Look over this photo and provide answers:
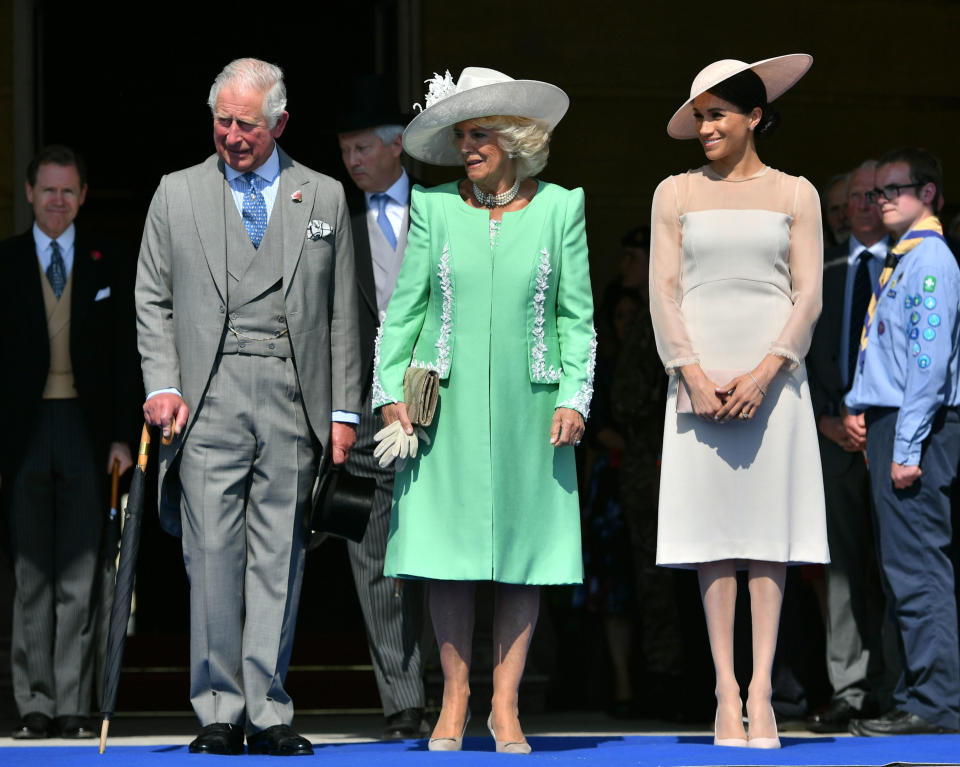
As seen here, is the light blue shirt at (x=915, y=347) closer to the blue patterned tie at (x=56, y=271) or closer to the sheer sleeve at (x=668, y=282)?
the sheer sleeve at (x=668, y=282)

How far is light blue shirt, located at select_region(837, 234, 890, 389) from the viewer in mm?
7004

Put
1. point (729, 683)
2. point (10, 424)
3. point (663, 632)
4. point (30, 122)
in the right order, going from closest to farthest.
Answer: point (729, 683) < point (10, 424) < point (663, 632) < point (30, 122)

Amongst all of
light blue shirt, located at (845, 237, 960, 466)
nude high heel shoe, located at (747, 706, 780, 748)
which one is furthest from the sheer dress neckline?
nude high heel shoe, located at (747, 706, 780, 748)

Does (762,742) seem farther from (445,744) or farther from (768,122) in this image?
(768,122)

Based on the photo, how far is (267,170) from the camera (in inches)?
229

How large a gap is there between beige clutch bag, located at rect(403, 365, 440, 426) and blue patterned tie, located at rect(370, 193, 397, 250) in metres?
1.06

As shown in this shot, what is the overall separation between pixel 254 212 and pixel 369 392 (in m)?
0.92

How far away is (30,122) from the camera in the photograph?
27.5 ft

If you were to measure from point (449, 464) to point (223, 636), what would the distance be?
831 mm

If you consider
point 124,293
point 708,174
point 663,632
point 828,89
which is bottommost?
point 663,632

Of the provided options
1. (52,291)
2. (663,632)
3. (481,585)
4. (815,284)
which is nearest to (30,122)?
(52,291)

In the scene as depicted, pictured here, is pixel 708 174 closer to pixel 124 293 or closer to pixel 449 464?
pixel 449 464

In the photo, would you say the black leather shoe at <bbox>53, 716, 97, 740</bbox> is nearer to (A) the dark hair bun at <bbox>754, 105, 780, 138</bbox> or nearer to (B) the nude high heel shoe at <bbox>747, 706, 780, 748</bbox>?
(B) the nude high heel shoe at <bbox>747, 706, 780, 748</bbox>

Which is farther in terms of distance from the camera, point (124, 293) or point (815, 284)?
point (124, 293)
